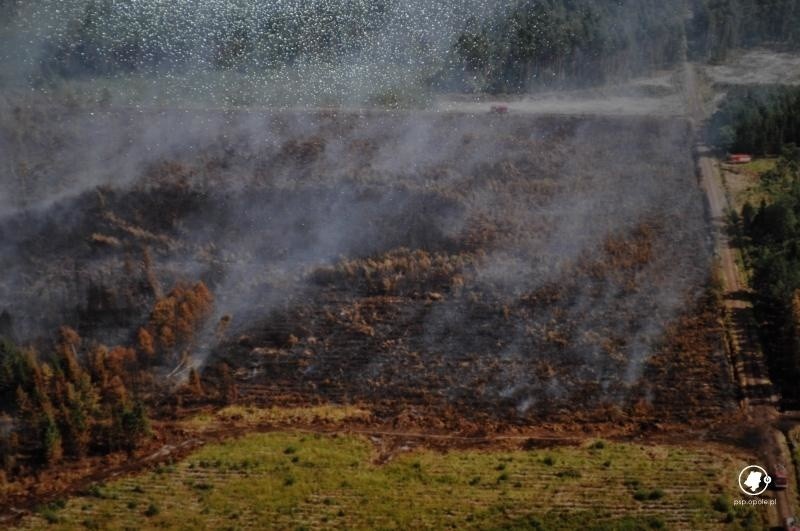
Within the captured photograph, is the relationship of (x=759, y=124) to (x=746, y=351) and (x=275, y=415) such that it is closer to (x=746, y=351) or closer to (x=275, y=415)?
(x=746, y=351)

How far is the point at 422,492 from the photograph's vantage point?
1812 cm

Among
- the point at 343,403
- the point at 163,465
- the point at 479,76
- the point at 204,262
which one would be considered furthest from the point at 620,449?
the point at 479,76

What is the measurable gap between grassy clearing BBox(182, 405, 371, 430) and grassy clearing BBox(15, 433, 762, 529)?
42.3 inches

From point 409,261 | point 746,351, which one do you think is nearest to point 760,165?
point 746,351

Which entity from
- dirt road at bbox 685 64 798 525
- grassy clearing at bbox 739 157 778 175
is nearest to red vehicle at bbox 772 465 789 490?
dirt road at bbox 685 64 798 525

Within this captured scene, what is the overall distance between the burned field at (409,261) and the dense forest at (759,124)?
1.67 metres

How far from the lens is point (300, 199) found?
91.6 feet

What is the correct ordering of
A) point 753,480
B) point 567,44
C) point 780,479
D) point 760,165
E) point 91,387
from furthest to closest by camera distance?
point 567,44 → point 760,165 → point 91,387 → point 753,480 → point 780,479

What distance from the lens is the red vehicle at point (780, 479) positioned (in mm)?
17547

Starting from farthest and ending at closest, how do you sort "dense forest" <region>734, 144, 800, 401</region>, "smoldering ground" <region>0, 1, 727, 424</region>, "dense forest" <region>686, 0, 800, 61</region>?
"dense forest" <region>686, 0, 800, 61</region> → "smoldering ground" <region>0, 1, 727, 424</region> → "dense forest" <region>734, 144, 800, 401</region>

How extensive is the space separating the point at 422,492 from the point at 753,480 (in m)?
6.24

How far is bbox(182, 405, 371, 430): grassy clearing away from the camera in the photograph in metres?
20.6

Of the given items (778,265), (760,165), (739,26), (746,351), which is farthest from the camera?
(739,26)

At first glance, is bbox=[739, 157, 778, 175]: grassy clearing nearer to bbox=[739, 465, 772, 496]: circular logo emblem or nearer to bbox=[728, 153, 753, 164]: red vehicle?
bbox=[728, 153, 753, 164]: red vehicle
